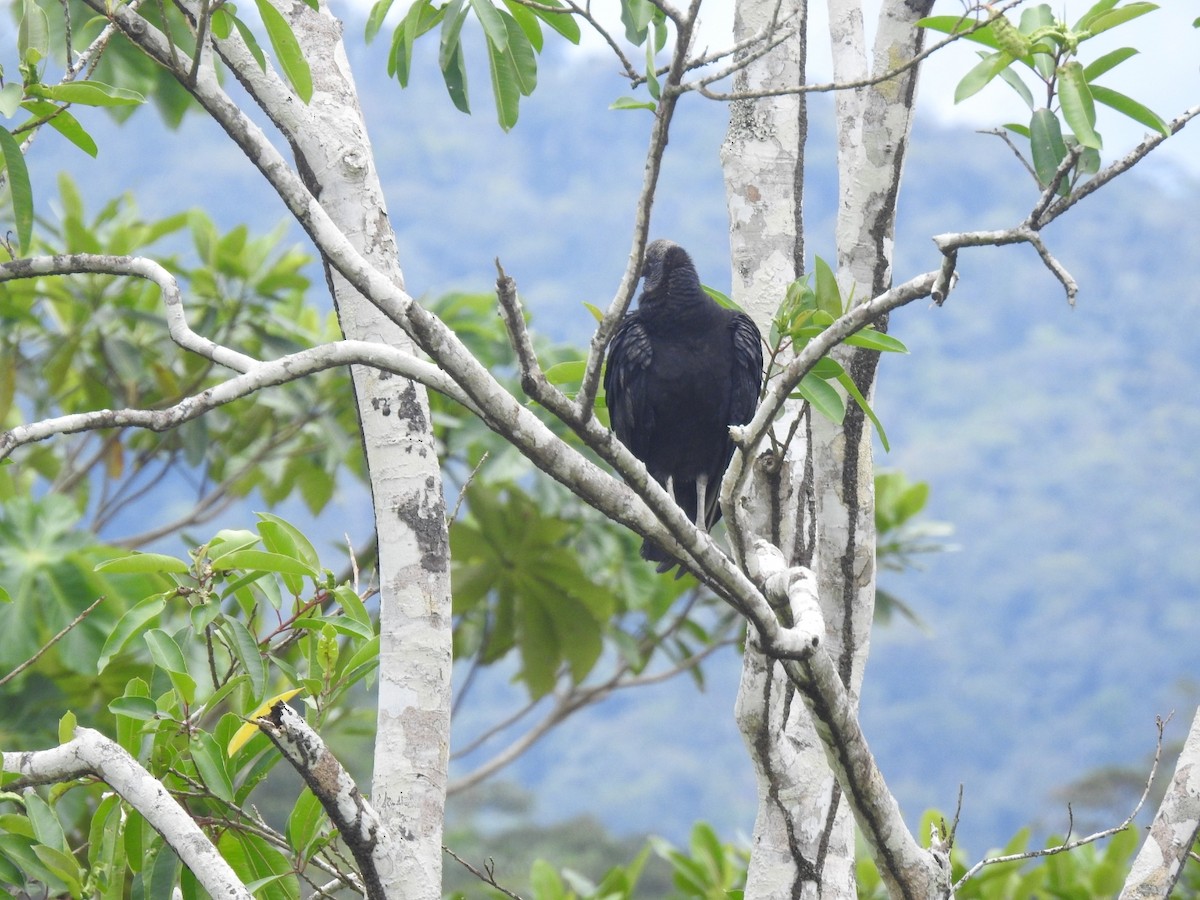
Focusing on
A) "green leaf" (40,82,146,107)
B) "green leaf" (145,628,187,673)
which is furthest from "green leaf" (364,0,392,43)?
"green leaf" (145,628,187,673)

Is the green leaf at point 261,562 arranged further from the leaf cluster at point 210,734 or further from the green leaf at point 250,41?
the green leaf at point 250,41

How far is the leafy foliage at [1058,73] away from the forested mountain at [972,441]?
2842 centimetres

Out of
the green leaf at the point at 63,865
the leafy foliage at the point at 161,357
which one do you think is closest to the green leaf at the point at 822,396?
the green leaf at the point at 63,865

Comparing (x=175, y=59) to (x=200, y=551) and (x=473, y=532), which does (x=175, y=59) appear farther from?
(x=473, y=532)

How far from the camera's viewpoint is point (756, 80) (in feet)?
7.87

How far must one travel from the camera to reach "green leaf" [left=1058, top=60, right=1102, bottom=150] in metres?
1.58

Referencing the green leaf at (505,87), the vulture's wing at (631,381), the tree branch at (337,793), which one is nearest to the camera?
the tree branch at (337,793)

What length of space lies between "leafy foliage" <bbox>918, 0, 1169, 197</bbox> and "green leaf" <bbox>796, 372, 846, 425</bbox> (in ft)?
1.34

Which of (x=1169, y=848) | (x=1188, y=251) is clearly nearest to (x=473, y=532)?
(x=1169, y=848)

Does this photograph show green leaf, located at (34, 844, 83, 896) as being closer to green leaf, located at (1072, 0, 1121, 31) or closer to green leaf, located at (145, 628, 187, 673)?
green leaf, located at (145, 628, 187, 673)

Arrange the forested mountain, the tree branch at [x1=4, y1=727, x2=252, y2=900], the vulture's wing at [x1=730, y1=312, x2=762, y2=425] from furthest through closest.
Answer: the forested mountain → the vulture's wing at [x1=730, y1=312, x2=762, y2=425] → the tree branch at [x1=4, y1=727, x2=252, y2=900]

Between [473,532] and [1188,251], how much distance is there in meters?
58.2

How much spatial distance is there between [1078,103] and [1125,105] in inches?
6.6

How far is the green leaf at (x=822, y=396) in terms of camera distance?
5.99 ft
